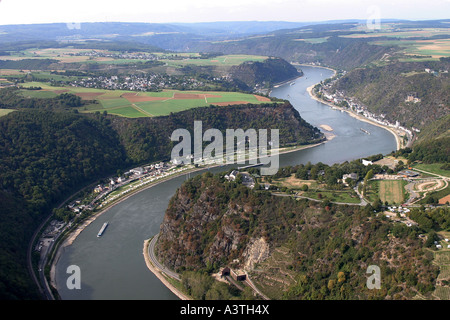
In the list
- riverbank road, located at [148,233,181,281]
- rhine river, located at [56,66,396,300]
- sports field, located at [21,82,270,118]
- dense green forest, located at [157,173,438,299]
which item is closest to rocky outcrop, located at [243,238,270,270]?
dense green forest, located at [157,173,438,299]

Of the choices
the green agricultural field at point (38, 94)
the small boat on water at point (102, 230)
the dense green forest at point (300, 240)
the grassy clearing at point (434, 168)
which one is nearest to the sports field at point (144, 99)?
the green agricultural field at point (38, 94)

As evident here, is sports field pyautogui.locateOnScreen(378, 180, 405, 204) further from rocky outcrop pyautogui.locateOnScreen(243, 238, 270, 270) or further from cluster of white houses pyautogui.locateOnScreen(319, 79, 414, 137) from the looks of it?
cluster of white houses pyautogui.locateOnScreen(319, 79, 414, 137)

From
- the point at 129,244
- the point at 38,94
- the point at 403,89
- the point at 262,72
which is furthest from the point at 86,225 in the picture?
the point at 262,72

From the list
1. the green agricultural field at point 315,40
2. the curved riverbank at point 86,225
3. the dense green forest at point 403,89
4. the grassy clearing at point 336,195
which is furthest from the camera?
the green agricultural field at point 315,40

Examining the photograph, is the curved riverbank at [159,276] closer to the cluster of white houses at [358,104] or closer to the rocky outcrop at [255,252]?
the rocky outcrop at [255,252]

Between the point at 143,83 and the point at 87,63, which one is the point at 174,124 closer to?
the point at 143,83

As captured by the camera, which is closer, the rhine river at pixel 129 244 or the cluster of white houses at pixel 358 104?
the rhine river at pixel 129 244
